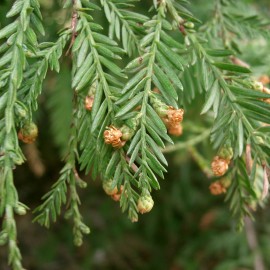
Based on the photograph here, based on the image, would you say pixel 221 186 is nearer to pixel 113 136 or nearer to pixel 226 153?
pixel 226 153

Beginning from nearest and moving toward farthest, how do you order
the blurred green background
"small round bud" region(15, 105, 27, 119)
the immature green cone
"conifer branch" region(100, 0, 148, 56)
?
"small round bud" region(15, 105, 27, 119) < the immature green cone < "conifer branch" region(100, 0, 148, 56) < the blurred green background

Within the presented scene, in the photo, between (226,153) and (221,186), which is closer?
(226,153)

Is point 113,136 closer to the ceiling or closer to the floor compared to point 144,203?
closer to the ceiling

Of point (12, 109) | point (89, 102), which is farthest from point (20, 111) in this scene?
point (89, 102)

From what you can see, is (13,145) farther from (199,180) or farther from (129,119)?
(199,180)

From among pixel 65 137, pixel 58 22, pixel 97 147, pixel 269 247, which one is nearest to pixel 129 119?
pixel 97 147

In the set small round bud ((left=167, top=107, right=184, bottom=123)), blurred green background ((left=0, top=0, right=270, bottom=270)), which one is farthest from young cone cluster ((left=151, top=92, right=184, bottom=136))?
blurred green background ((left=0, top=0, right=270, bottom=270))

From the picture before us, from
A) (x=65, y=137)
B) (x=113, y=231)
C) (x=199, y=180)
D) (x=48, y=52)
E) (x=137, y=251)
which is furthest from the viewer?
(x=137, y=251)

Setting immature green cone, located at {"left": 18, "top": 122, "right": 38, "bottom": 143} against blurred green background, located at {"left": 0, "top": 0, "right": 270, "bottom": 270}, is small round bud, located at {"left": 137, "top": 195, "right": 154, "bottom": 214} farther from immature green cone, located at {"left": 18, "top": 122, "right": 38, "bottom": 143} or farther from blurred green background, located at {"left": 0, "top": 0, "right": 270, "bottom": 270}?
blurred green background, located at {"left": 0, "top": 0, "right": 270, "bottom": 270}
